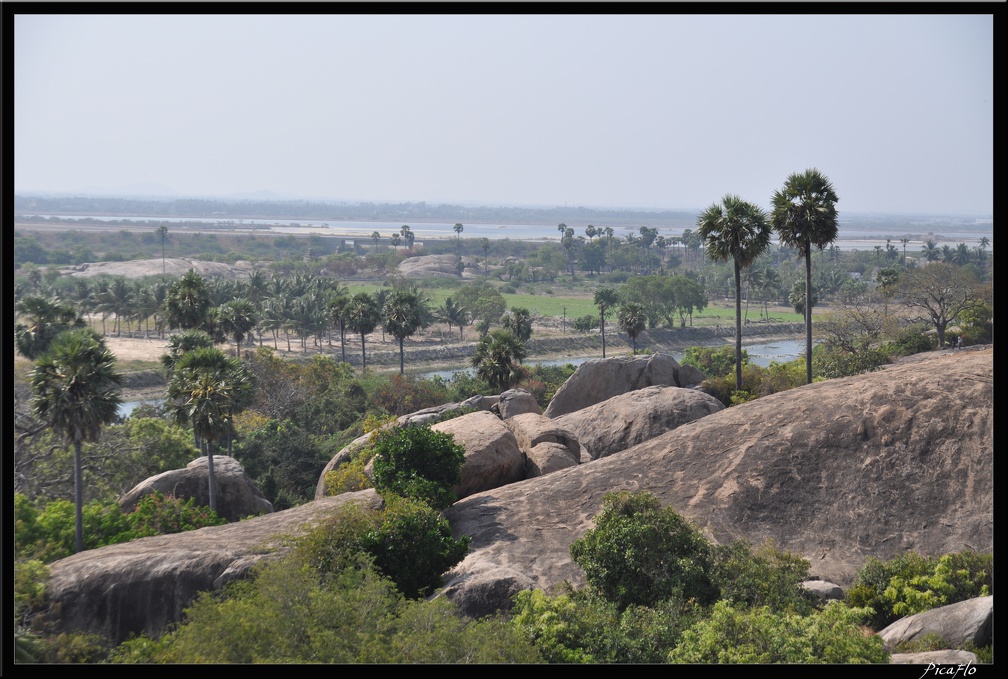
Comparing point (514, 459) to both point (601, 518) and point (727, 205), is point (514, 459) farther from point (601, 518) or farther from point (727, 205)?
point (727, 205)

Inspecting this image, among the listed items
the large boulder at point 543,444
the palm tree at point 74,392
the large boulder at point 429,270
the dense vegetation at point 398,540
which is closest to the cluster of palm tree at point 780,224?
the dense vegetation at point 398,540

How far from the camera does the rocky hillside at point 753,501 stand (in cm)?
1900

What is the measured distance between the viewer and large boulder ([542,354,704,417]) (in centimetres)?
3847

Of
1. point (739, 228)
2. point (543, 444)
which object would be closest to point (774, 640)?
point (543, 444)

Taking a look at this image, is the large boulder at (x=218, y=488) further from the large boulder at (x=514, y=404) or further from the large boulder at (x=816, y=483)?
the large boulder at (x=816, y=483)

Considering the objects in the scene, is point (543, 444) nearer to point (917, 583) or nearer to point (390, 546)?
point (390, 546)

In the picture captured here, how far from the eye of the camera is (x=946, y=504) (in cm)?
2078

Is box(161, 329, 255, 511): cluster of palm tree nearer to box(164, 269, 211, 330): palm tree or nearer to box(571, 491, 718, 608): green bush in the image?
box(571, 491, 718, 608): green bush

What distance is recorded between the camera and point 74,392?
1030 inches

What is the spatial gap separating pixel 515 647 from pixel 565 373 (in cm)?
4909

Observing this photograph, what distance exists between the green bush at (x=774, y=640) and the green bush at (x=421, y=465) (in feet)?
32.3

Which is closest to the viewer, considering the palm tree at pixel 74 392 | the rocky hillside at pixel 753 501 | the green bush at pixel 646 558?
the green bush at pixel 646 558

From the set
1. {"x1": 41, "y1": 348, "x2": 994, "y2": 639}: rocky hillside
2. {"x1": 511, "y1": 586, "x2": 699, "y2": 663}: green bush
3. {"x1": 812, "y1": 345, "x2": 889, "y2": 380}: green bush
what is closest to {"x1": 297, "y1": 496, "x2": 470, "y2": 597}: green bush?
{"x1": 41, "y1": 348, "x2": 994, "y2": 639}: rocky hillside
